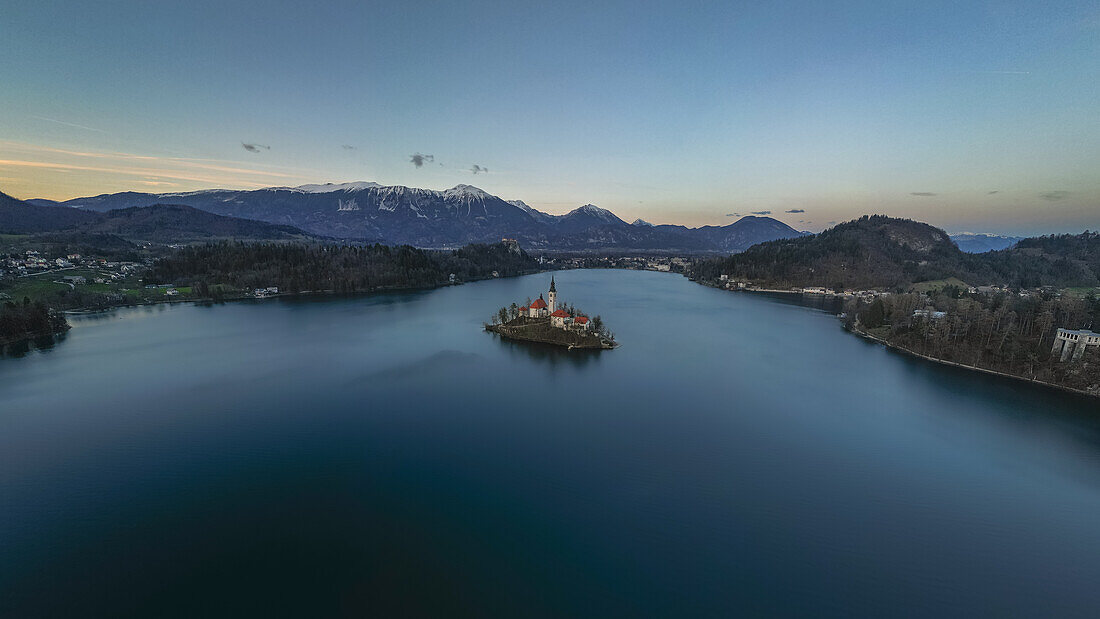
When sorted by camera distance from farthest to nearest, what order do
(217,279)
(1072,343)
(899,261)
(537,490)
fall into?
(899,261), (217,279), (1072,343), (537,490)

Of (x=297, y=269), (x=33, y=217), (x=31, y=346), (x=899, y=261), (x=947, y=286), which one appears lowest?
(x=31, y=346)

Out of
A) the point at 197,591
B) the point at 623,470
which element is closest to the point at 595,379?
the point at 623,470

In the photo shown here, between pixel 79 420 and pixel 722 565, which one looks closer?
pixel 722 565

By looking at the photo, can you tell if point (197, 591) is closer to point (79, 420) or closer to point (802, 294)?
point (79, 420)

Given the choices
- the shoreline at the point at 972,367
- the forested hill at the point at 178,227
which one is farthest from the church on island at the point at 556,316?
the forested hill at the point at 178,227

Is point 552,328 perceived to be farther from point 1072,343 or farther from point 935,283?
point 935,283

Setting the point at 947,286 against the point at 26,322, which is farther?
the point at 947,286

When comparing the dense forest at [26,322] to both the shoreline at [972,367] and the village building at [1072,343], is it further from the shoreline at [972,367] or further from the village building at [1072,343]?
the village building at [1072,343]

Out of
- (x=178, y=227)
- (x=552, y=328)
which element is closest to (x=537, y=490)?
(x=552, y=328)
